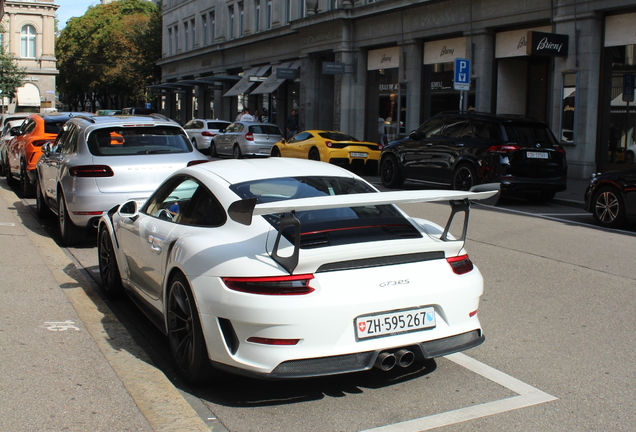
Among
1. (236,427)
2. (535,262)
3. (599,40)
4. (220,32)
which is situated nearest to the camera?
(236,427)

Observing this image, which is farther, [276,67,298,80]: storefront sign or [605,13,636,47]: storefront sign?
[276,67,298,80]: storefront sign

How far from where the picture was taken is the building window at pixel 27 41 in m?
90.4

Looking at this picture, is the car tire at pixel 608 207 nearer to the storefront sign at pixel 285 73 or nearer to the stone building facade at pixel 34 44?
the storefront sign at pixel 285 73

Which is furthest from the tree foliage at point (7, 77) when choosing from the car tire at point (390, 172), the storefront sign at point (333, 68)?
the car tire at point (390, 172)

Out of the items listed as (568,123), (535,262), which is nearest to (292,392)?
(535,262)

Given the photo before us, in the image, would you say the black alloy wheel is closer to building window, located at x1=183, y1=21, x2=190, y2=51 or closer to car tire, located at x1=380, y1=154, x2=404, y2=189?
car tire, located at x1=380, y1=154, x2=404, y2=189

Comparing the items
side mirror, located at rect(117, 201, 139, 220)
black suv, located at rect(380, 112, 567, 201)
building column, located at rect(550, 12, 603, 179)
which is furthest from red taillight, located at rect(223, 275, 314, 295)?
building column, located at rect(550, 12, 603, 179)

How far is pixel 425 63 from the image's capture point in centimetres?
2809

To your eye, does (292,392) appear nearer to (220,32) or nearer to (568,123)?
(568,123)

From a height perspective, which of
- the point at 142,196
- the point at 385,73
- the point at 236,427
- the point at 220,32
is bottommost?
the point at 236,427

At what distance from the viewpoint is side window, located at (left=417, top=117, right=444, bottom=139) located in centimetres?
1656

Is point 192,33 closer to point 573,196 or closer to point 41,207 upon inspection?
point 573,196

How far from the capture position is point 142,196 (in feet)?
29.9

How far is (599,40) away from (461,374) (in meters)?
17.8
